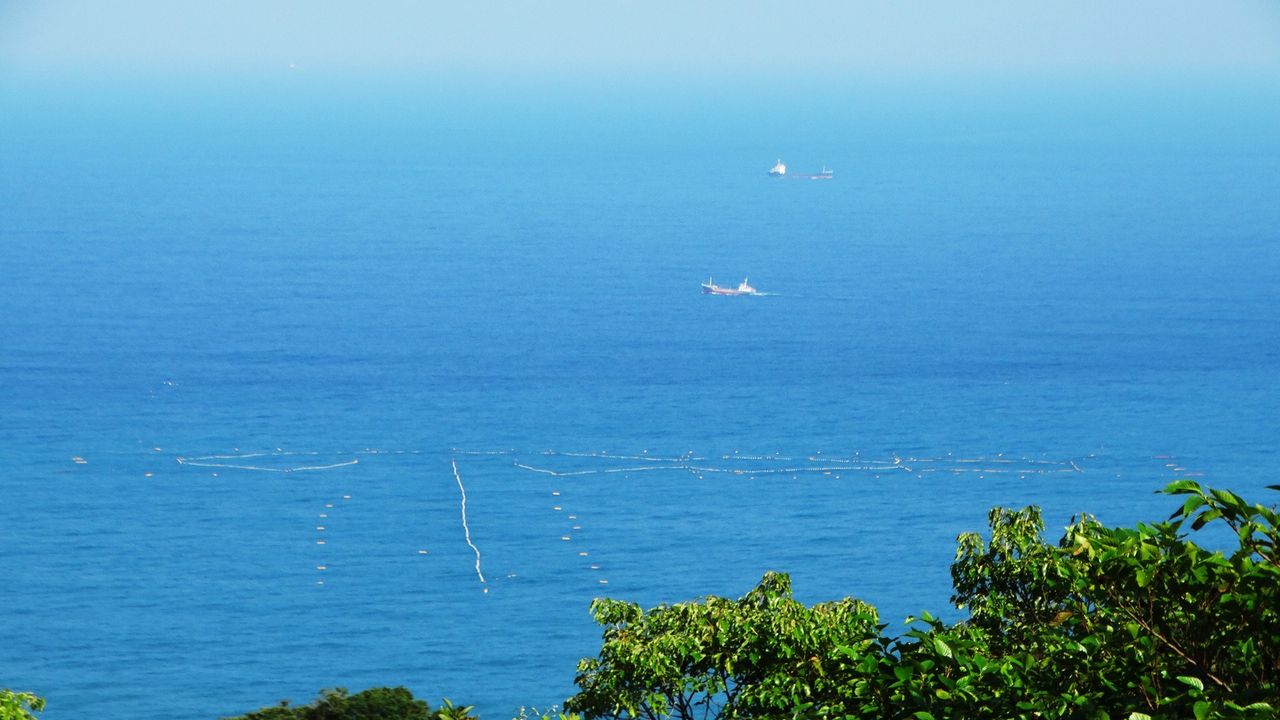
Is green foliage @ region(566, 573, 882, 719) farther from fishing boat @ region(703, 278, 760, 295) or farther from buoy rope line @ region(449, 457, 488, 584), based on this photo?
fishing boat @ region(703, 278, 760, 295)

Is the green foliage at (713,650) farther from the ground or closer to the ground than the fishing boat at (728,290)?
closer to the ground

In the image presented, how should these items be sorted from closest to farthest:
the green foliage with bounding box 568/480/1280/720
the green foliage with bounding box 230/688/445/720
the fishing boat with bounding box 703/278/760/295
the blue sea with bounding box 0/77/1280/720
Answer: the green foliage with bounding box 568/480/1280/720, the green foliage with bounding box 230/688/445/720, the blue sea with bounding box 0/77/1280/720, the fishing boat with bounding box 703/278/760/295

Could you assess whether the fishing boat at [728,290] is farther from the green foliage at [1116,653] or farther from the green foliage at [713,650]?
the green foliage at [1116,653]

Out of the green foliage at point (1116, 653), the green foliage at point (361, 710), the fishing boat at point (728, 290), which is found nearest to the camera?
the green foliage at point (1116, 653)

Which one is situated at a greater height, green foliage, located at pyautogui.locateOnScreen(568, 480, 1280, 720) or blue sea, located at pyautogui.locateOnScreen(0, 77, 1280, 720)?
blue sea, located at pyautogui.locateOnScreen(0, 77, 1280, 720)

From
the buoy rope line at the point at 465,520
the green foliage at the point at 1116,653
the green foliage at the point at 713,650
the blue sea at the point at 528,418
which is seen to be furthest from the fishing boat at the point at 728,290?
the green foliage at the point at 1116,653

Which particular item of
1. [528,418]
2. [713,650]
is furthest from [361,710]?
[528,418]

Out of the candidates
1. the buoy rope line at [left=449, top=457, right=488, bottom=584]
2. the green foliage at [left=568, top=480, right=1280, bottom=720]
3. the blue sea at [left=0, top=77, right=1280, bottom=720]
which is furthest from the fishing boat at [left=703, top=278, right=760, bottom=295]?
the green foliage at [left=568, top=480, right=1280, bottom=720]

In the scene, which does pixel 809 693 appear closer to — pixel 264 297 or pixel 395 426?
pixel 395 426
